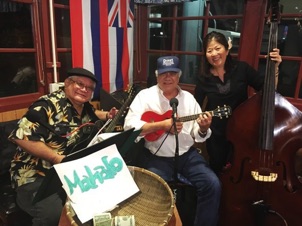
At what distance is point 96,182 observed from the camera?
1.04 metres

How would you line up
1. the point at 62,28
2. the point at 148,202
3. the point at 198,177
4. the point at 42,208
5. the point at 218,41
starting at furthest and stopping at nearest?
the point at 62,28
the point at 218,41
the point at 198,177
the point at 42,208
the point at 148,202

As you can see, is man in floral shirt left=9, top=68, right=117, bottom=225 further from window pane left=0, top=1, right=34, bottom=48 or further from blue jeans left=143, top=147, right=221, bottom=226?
window pane left=0, top=1, right=34, bottom=48

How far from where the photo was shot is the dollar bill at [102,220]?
98 cm

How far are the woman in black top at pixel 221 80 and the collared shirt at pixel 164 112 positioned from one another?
0.21 metres

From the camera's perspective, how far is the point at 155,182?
1233 millimetres

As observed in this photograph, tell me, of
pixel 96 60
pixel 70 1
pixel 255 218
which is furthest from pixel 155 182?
pixel 70 1

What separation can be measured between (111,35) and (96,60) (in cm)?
30

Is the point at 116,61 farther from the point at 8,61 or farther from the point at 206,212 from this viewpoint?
the point at 206,212

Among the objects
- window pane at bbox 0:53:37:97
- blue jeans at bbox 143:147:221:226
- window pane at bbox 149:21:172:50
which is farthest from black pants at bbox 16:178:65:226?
window pane at bbox 149:21:172:50

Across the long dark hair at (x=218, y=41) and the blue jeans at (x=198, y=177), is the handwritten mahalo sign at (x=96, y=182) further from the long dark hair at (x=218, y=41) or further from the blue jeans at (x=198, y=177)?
the long dark hair at (x=218, y=41)

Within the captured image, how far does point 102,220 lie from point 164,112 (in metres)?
0.86

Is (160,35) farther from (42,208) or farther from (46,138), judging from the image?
(42,208)

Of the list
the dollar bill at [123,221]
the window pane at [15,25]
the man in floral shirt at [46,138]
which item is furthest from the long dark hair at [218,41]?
the window pane at [15,25]

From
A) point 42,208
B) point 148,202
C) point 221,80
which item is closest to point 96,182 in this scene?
point 148,202
